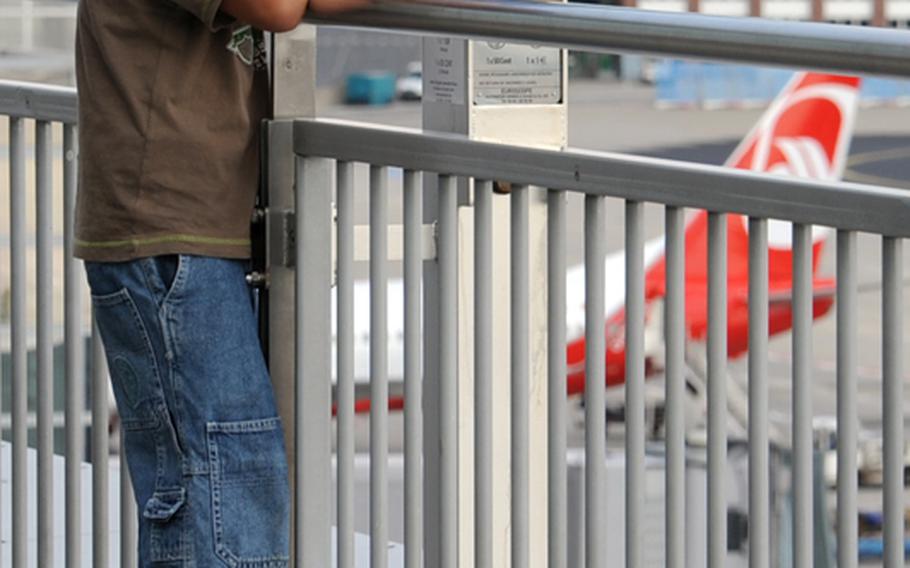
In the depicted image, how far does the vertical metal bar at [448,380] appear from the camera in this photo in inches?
71.4

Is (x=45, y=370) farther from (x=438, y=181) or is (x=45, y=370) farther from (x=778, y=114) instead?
(x=778, y=114)

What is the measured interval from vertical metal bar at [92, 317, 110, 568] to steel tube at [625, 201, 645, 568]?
81 centimetres

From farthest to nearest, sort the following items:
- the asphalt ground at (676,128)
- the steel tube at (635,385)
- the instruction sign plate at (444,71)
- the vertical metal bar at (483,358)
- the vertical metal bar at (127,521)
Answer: the asphalt ground at (676,128)
the instruction sign plate at (444,71)
the vertical metal bar at (127,521)
the vertical metal bar at (483,358)
the steel tube at (635,385)

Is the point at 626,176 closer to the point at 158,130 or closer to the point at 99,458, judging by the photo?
the point at 158,130

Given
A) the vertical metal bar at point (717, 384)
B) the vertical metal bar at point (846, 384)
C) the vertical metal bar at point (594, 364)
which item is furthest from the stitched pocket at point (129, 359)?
the vertical metal bar at point (846, 384)

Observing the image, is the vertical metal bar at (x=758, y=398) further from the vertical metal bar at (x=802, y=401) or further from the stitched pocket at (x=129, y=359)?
the stitched pocket at (x=129, y=359)

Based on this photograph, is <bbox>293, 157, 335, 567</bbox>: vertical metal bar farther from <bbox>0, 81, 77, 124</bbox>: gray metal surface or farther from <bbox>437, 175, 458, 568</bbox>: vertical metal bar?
<bbox>0, 81, 77, 124</bbox>: gray metal surface

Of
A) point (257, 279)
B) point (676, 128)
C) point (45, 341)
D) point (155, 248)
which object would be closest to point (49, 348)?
point (45, 341)

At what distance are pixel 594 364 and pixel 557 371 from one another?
0.14ft

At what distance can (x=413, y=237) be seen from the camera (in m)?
1.84

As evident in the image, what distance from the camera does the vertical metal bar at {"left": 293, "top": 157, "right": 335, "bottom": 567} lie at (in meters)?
1.96

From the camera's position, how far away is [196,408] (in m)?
1.84

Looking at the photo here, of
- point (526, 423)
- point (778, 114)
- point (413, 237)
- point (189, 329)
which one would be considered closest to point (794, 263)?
point (526, 423)

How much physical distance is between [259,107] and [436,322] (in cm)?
31
